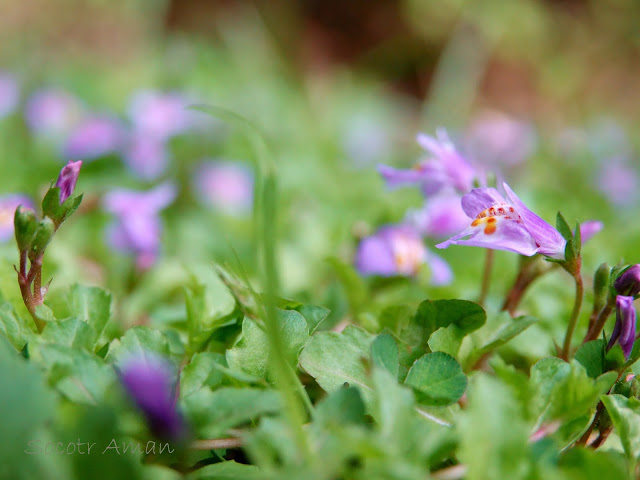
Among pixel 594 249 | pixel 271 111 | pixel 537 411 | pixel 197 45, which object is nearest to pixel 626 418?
pixel 537 411

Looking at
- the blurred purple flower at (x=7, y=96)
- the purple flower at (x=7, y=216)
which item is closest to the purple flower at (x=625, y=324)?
the purple flower at (x=7, y=216)

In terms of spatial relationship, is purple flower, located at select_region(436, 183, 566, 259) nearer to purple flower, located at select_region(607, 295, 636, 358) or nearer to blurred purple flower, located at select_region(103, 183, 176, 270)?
A: purple flower, located at select_region(607, 295, 636, 358)

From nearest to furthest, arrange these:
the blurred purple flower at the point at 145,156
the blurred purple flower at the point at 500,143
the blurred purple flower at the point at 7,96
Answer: the blurred purple flower at the point at 145,156 < the blurred purple flower at the point at 7,96 < the blurred purple flower at the point at 500,143

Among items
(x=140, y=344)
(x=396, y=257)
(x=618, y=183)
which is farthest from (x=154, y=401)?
(x=618, y=183)

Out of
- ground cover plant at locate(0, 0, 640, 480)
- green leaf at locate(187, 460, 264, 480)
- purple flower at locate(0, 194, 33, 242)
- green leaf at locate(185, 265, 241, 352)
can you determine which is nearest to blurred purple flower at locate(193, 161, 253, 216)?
ground cover plant at locate(0, 0, 640, 480)

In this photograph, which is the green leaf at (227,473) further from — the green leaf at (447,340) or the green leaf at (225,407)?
the green leaf at (447,340)

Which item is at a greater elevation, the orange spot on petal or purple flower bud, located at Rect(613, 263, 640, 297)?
the orange spot on petal
